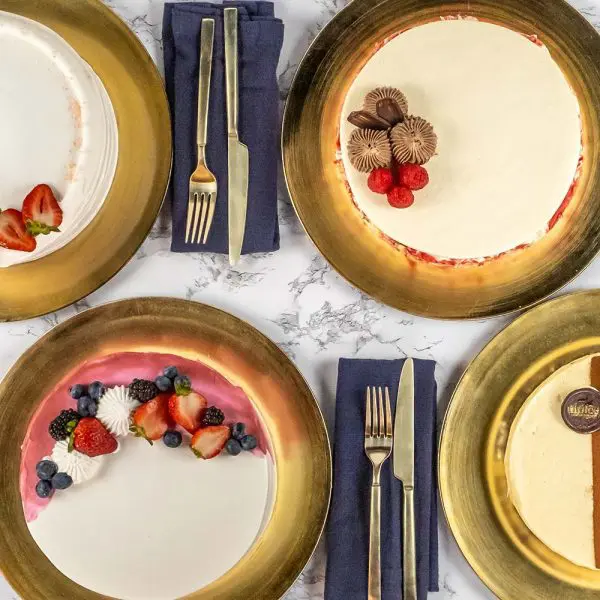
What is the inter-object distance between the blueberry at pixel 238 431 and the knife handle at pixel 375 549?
0.19m

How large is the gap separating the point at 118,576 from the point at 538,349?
0.65 metres

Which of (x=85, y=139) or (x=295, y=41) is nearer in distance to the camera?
(x=85, y=139)

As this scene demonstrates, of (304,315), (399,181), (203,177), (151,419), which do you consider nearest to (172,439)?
(151,419)

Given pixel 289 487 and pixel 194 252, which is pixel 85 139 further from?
pixel 289 487

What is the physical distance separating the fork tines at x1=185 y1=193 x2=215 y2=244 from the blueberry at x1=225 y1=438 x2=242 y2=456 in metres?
0.27

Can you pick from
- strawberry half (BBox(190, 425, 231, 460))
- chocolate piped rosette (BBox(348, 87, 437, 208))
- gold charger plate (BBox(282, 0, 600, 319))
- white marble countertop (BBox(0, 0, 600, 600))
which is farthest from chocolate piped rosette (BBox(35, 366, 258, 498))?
chocolate piped rosette (BBox(348, 87, 437, 208))

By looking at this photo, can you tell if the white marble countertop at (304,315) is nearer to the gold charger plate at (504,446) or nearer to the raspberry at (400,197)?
the gold charger plate at (504,446)

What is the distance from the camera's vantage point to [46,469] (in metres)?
0.88

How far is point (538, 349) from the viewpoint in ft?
3.04

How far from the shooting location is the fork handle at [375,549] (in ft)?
2.93

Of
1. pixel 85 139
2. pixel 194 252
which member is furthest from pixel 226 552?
pixel 85 139

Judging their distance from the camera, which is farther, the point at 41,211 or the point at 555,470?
the point at 555,470

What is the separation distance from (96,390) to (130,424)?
6 cm

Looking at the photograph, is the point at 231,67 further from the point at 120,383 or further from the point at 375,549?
the point at 375,549
